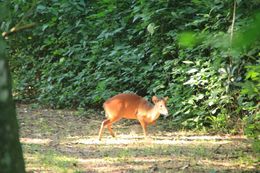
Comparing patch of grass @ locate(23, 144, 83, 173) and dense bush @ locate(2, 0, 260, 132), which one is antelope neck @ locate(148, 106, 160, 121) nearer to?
dense bush @ locate(2, 0, 260, 132)

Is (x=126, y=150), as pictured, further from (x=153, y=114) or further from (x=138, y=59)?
(x=138, y=59)

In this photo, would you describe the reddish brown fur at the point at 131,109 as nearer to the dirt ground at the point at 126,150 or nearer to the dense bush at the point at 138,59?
the dirt ground at the point at 126,150

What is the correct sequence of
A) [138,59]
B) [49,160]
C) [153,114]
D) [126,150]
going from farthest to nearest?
[138,59], [153,114], [126,150], [49,160]

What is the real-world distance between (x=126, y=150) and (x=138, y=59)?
3584 mm

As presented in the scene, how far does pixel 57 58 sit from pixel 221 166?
7.76 meters

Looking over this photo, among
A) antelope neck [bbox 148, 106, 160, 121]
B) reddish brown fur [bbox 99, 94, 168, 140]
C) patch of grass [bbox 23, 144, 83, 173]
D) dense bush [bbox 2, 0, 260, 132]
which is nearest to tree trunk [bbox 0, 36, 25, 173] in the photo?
patch of grass [bbox 23, 144, 83, 173]

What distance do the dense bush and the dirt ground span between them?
0.62m

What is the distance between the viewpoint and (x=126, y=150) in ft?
22.8

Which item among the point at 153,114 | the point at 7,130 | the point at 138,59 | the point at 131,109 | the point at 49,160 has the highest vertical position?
the point at 7,130

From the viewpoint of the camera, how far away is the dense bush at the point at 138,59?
817 centimetres

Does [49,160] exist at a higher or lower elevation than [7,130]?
lower

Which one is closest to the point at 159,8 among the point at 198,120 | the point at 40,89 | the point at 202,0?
the point at 202,0

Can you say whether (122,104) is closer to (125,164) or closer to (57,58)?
(125,164)

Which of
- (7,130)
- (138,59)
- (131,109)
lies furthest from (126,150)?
(7,130)
